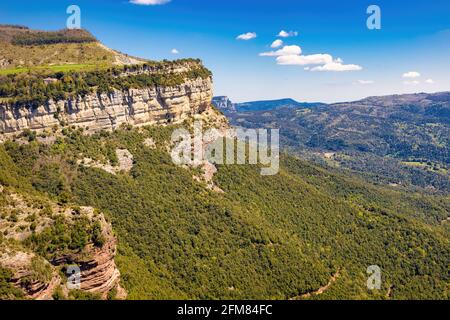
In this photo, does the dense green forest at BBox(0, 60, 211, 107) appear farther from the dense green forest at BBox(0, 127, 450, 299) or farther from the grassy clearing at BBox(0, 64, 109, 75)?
the dense green forest at BBox(0, 127, 450, 299)

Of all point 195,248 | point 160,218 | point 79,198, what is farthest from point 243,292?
point 79,198

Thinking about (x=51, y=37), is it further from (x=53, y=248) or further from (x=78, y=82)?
(x=53, y=248)

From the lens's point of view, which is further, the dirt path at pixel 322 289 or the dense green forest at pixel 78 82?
the dense green forest at pixel 78 82

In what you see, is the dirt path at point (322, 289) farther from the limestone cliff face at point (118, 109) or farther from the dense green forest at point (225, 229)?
the limestone cliff face at point (118, 109)

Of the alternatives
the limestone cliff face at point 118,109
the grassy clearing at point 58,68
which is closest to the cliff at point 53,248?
the limestone cliff face at point 118,109

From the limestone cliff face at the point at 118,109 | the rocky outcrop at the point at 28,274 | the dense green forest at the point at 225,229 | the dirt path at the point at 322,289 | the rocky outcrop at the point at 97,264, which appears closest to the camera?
the rocky outcrop at the point at 28,274
